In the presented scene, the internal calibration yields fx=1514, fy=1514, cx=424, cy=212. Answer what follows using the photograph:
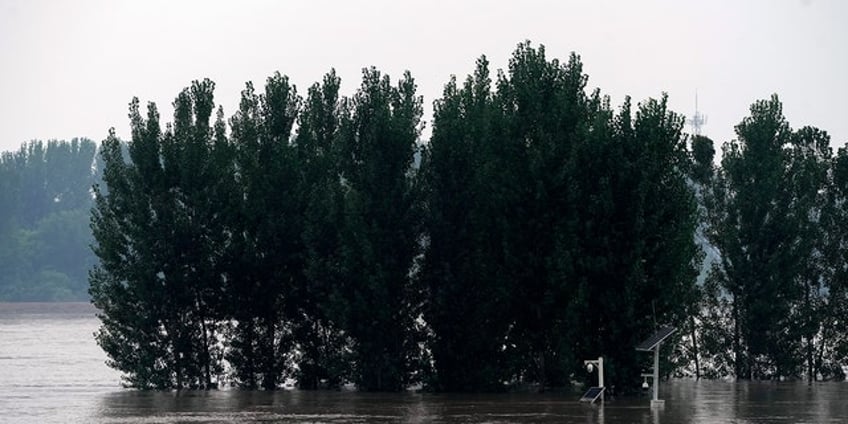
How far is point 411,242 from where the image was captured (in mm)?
54469

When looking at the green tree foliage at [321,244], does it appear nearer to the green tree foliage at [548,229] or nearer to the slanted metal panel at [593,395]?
the green tree foliage at [548,229]

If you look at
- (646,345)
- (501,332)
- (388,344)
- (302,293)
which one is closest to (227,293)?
(302,293)

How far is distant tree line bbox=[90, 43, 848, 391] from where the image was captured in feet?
163

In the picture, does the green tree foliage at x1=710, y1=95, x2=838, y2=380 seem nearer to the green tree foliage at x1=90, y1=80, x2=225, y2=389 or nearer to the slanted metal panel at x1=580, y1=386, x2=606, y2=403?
the slanted metal panel at x1=580, y1=386, x2=606, y2=403

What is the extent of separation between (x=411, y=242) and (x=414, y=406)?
9741mm

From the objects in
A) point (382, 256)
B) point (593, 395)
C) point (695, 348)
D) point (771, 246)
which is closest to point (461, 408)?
point (593, 395)

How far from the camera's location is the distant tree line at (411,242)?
49531 mm

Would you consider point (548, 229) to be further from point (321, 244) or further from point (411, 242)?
point (321, 244)

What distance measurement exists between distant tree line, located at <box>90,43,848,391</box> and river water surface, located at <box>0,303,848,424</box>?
252cm

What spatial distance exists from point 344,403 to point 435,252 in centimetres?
852

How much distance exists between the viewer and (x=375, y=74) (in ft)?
186

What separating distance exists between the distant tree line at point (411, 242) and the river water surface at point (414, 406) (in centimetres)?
→ 252

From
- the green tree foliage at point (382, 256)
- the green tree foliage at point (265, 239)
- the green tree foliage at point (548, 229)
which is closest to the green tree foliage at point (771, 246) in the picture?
the green tree foliage at point (548, 229)

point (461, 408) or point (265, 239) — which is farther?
point (265, 239)
